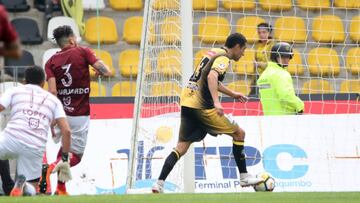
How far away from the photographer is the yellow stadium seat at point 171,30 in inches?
492

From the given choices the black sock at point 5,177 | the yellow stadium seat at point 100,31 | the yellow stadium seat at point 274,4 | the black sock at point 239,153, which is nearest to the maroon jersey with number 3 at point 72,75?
the black sock at point 239,153

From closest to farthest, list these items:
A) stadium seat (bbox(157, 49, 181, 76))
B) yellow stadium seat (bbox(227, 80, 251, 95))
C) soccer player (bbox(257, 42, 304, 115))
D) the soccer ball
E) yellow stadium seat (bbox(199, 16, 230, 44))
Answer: the soccer ball → stadium seat (bbox(157, 49, 181, 76)) → soccer player (bbox(257, 42, 304, 115)) → yellow stadium seat (bbox(227, 80, 251, 95)) → yellow stadium seat (bbox(199, 16, 230, 44))

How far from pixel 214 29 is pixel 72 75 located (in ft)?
21.3

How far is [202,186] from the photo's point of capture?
13484 mm

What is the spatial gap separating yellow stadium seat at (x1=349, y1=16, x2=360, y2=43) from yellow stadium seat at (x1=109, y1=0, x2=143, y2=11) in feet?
13.3

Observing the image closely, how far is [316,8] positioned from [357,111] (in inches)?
171

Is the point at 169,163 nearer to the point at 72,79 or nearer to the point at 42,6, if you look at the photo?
the point at 72,79

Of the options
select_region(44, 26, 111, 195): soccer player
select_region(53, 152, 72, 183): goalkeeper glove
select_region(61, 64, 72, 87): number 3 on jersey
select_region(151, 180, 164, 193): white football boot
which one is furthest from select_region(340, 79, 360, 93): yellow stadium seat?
select_region(53, 152, 72, 183): goalkeeper glove

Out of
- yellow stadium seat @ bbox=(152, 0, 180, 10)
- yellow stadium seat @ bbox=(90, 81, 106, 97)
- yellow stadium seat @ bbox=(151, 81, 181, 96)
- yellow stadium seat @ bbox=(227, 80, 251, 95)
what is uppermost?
yellow stadium seat @ bbox=(152, 0, 180, 10)

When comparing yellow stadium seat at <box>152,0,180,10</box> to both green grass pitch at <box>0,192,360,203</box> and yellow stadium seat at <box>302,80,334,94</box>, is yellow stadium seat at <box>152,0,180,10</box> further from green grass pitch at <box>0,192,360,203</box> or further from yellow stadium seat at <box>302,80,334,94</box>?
yellow stadium seat at <box>302,80,334,94</box>

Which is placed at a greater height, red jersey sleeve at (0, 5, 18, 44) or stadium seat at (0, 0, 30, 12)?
red jersey sleeve at (0, 5, 18, 44)

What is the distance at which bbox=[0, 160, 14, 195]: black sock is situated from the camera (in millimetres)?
13133

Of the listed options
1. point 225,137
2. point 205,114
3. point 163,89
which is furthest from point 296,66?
point 205,114

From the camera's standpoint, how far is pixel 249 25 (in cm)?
1794
